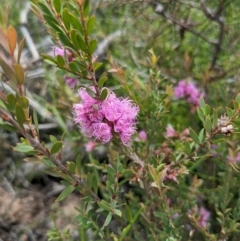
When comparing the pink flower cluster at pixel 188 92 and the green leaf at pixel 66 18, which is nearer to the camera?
the green leaf at pixel 66 18

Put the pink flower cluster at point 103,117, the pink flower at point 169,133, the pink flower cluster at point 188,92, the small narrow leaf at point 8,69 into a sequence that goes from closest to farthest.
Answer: the small narrow leaf at point 8,69 → the pink flower cluster at point 103,117 → the pink flower at point 169,133 → the pink flower cluster at point 188,92

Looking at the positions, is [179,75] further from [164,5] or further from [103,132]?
[103,132]

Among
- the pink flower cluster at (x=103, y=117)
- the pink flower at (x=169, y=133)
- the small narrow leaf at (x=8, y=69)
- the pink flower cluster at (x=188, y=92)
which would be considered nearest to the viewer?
Answer: the small narrow leaf at (x=8, y=69)

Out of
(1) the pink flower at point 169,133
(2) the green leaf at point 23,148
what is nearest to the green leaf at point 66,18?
(2) the green leaf at point 23,148

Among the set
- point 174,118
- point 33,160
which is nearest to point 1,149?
point 174,118

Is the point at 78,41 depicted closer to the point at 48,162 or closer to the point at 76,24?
the point at 76,24

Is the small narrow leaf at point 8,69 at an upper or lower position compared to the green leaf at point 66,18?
lower

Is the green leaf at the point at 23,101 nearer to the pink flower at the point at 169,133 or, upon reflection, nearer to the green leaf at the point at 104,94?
the green leaf at the point at 104,94

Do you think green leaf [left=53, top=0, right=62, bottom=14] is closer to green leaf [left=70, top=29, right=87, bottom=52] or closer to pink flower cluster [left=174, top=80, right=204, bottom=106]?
green leaf [left=70, top=29, right=87, bottom=52]

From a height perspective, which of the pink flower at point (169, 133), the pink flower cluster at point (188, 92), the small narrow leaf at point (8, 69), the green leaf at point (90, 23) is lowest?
the pink flower at point (169, 133)
